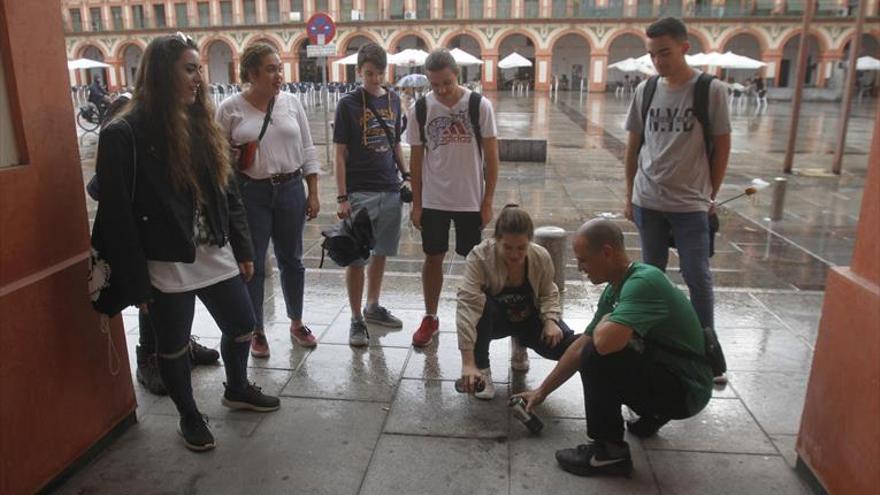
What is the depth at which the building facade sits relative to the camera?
39.9 meters

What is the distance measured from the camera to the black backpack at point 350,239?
3730 millimetres

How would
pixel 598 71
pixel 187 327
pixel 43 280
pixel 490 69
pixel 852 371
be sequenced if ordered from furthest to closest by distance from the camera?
pixel 490 69 → pixel 598 71 → pixel 187 327 → pixel 43 280 → pixel 852 371

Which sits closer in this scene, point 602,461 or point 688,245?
point 602,461

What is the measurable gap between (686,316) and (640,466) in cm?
65

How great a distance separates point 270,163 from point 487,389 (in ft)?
5.17

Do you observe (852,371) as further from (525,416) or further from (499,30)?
(499,30)

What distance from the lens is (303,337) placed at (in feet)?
12.9

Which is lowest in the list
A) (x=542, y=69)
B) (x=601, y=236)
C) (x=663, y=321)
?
(x=663, y=321)

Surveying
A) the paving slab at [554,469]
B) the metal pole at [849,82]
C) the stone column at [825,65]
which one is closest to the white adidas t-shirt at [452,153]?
the paving slab at [554,469]

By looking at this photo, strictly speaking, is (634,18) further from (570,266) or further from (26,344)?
(26,344)

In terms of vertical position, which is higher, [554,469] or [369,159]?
[369,159]

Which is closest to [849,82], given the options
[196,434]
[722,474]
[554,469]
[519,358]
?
[519,358]

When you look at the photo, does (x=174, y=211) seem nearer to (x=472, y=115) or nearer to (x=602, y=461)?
(x=472, y=115)

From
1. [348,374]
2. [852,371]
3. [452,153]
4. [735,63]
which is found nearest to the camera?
[852,371]
